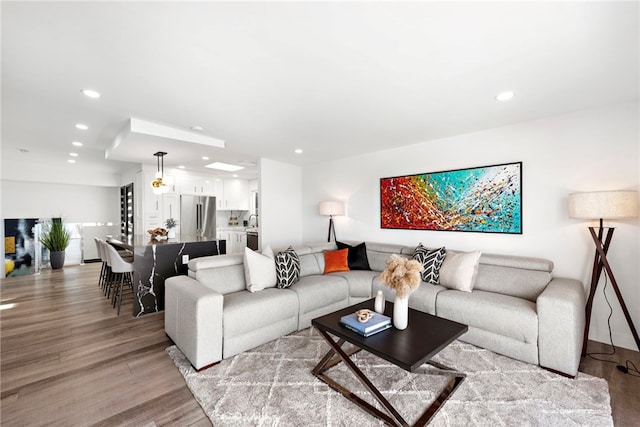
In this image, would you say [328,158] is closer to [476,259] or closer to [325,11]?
[476,259]

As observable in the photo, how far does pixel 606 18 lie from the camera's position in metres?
1.50

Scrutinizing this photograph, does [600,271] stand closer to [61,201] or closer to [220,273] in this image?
[220,273]

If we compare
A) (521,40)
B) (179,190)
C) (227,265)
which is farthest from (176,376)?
(179,190)

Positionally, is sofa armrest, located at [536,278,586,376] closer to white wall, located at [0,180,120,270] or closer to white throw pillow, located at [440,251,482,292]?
white throw pillow, located at [440,251,482,292]

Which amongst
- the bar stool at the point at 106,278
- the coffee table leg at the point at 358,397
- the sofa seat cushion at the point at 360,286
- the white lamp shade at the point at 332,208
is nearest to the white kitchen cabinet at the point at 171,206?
the bar stool at the point at 106,278

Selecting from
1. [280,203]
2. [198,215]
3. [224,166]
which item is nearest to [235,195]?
[198,215]

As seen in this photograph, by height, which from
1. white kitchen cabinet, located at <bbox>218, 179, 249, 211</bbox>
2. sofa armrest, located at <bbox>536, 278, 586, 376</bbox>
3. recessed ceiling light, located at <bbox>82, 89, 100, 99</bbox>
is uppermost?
recessed ceiling light, located at <bbox>82, 89, 100, 99</bbox>

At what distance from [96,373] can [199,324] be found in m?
0.92

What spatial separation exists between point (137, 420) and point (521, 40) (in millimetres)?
3341

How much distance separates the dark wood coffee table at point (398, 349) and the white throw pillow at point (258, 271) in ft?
3.30

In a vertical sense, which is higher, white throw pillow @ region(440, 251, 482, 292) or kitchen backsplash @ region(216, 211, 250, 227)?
kitchen backsplash @ region(216, 211, 250, 227)

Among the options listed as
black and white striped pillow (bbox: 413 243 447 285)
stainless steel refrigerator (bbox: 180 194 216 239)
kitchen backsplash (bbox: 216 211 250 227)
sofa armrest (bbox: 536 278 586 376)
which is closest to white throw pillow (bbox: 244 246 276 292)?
black and white striped pillow (bbox: 413 243 447 285)

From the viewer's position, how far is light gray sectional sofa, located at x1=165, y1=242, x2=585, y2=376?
2205 mm

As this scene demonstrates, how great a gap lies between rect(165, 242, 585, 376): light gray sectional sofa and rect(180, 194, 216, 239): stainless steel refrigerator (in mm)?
3938
